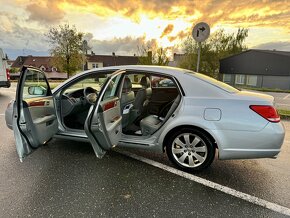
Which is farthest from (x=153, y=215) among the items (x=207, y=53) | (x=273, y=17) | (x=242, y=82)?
(x=242, y=82)

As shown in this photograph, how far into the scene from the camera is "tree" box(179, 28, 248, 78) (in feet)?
99.3

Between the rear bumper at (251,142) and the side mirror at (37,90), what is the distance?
267 cm

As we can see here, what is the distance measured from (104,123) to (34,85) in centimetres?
135

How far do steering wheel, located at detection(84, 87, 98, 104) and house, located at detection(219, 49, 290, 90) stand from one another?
30.3 meters

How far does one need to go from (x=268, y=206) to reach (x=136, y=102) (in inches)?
103

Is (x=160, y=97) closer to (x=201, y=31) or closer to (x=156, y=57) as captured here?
(x=201, y=31)

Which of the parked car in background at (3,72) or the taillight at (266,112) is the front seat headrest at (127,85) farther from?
the parked car in background at (3,72)

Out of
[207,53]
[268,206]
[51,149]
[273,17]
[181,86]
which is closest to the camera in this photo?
[268,206]

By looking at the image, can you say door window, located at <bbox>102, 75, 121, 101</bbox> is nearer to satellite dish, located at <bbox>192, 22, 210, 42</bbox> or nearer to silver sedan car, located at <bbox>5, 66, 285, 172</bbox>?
silver sedan car, located at <bbox>5, 66, 285, 172</bbox>

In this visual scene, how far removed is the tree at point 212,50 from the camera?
99.3 feet

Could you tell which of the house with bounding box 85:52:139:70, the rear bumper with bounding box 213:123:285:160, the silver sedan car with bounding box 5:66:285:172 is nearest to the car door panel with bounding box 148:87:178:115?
the silver sedan car with bounding box 5:66:285:172

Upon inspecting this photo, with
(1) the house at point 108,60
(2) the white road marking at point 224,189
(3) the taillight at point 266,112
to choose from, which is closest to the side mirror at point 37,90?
(2) the white road marking at point 224,189

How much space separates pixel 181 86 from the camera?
311 centimetres

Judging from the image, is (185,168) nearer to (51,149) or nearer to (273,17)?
(51,149)
